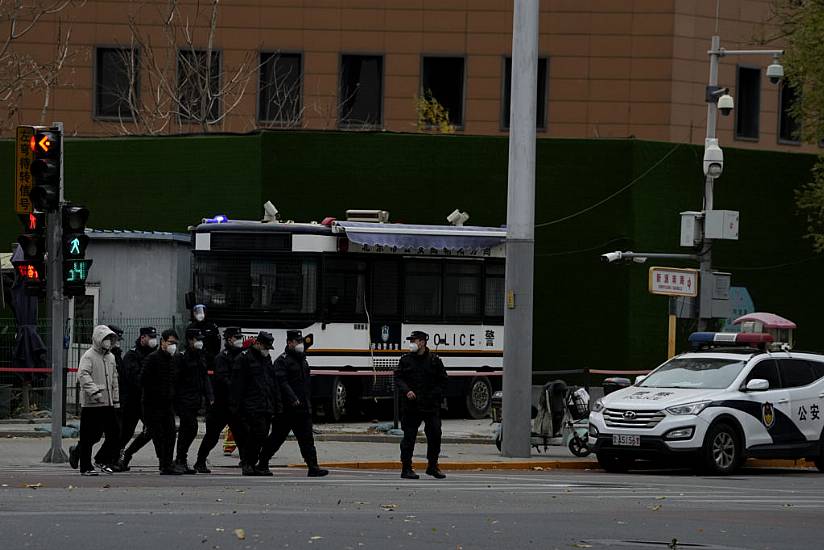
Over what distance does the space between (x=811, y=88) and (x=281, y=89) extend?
56.5ft

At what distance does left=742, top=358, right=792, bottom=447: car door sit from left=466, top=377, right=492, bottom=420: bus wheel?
7.68 m

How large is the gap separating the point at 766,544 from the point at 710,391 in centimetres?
915

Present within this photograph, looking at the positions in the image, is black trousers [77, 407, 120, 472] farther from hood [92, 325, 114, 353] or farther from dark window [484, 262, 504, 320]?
dark window [484, 262, 504, 320]

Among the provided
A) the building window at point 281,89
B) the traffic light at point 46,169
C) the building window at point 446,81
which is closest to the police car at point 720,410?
the traffic light at point 46,169

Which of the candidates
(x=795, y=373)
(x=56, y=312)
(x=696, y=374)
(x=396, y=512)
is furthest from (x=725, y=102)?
(x=396, y=512)

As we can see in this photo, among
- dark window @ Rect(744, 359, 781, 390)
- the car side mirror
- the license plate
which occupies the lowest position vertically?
the license plate

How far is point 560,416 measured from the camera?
2420cm

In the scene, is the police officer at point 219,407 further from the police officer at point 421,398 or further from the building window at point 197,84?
the building window at point 197,84

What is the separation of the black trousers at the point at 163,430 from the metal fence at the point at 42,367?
7663mm

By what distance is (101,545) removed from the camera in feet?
39.7

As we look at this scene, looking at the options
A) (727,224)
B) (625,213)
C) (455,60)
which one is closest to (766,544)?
(727,224)

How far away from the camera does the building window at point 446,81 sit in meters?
47.5

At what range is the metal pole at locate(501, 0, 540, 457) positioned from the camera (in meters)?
23.6

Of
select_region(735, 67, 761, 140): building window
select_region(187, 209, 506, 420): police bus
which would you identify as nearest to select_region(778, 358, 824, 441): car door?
select_region(187, 209, 506, 420): police bus
